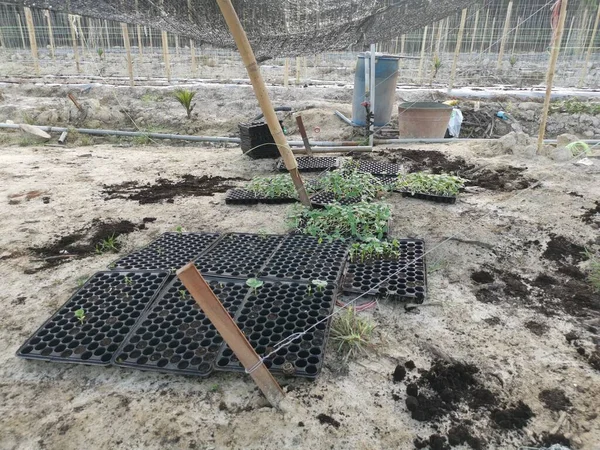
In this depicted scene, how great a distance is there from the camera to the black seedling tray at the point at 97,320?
1848 millimetres

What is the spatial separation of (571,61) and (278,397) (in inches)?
809

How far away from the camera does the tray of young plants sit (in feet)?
12.0

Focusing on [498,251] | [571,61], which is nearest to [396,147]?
[498,251]

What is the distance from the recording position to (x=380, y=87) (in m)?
6.54

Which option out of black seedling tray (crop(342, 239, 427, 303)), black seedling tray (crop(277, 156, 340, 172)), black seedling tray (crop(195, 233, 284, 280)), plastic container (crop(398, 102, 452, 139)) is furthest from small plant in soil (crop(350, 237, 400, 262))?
plastic container (crop(398, 102, 452, 139))

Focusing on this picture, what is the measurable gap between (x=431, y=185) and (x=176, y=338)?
2885 millimetres

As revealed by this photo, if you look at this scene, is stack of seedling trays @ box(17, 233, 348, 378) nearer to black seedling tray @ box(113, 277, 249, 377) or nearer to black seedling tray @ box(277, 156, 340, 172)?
black seedling tray @ box(113, 277, 249, 377)

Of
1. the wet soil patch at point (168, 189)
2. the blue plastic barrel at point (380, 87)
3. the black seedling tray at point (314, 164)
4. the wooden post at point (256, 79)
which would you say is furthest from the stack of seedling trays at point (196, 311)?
the blue plastic barrel at point (380, 87)

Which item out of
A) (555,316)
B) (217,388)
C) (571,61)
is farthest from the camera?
(571,61)

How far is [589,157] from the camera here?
457cm

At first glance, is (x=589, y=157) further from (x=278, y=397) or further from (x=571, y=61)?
(x=571, y=61)

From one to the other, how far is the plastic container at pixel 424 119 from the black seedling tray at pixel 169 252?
14.0ft

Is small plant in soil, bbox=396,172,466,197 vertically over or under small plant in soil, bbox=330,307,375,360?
over

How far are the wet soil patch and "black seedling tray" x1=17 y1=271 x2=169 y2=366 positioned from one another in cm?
163
